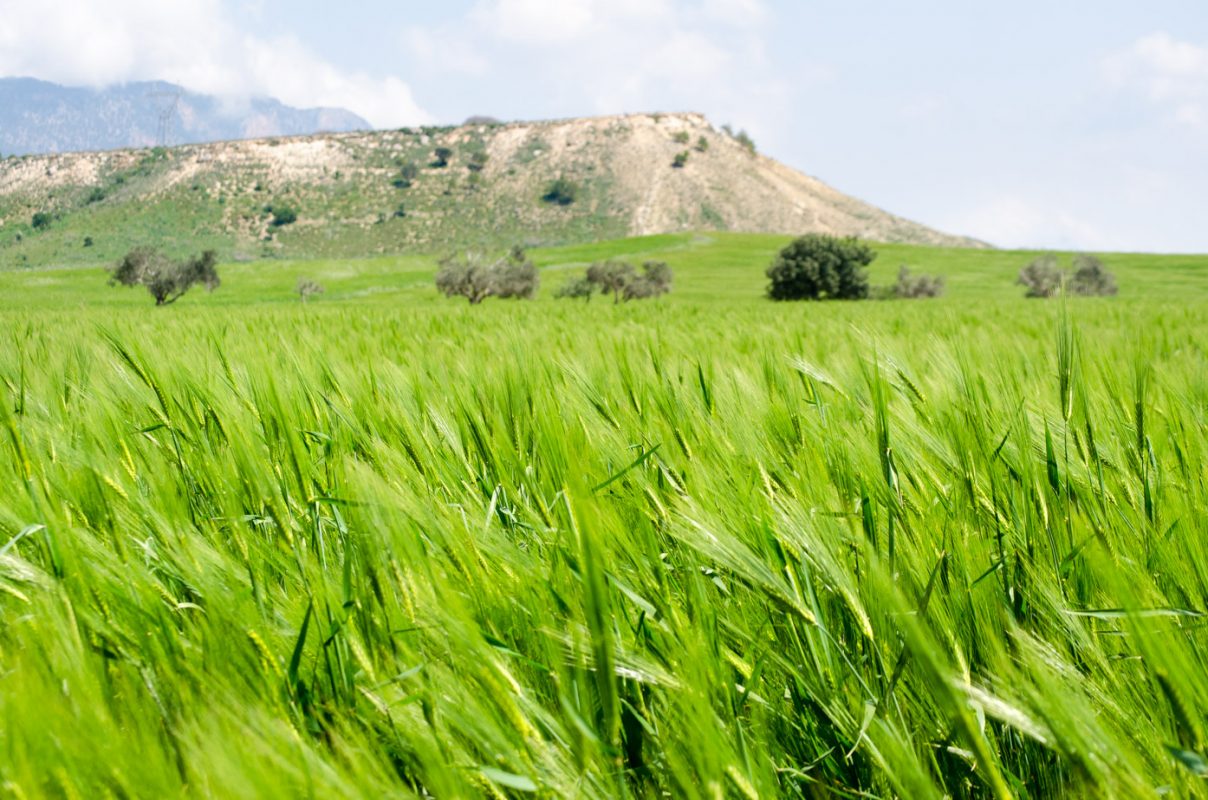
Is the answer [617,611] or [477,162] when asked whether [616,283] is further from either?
[477,162]

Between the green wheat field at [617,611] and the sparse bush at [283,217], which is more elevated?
the sparse bush at [283,217]

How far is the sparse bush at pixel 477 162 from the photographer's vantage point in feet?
314

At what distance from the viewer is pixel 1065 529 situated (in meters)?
0.92

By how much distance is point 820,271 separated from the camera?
119 feet

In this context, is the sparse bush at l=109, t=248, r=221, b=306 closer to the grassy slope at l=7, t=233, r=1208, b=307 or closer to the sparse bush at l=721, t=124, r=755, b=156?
the grassy slope at l=7, t=233, r=1208, b=307

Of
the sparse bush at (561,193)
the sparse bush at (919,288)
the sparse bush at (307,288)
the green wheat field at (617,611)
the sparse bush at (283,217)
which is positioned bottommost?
the sparse bush at (307,288)

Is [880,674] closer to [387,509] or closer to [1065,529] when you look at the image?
[1065,529]

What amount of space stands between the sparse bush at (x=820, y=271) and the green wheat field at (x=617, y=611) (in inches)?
1440

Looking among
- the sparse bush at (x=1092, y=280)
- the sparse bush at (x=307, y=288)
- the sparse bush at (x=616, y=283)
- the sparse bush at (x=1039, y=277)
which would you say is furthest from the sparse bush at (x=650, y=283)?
the sparse bush at (x=1092, y=280)

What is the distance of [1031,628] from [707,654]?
1.49 ft

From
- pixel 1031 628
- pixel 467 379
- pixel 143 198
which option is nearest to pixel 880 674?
pixel 1031 628

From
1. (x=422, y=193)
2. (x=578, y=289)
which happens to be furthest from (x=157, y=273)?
(x=422, y=193)

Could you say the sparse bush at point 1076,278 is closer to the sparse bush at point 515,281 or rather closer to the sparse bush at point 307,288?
the sparse bush at point 515,281

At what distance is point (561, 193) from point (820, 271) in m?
60.6
